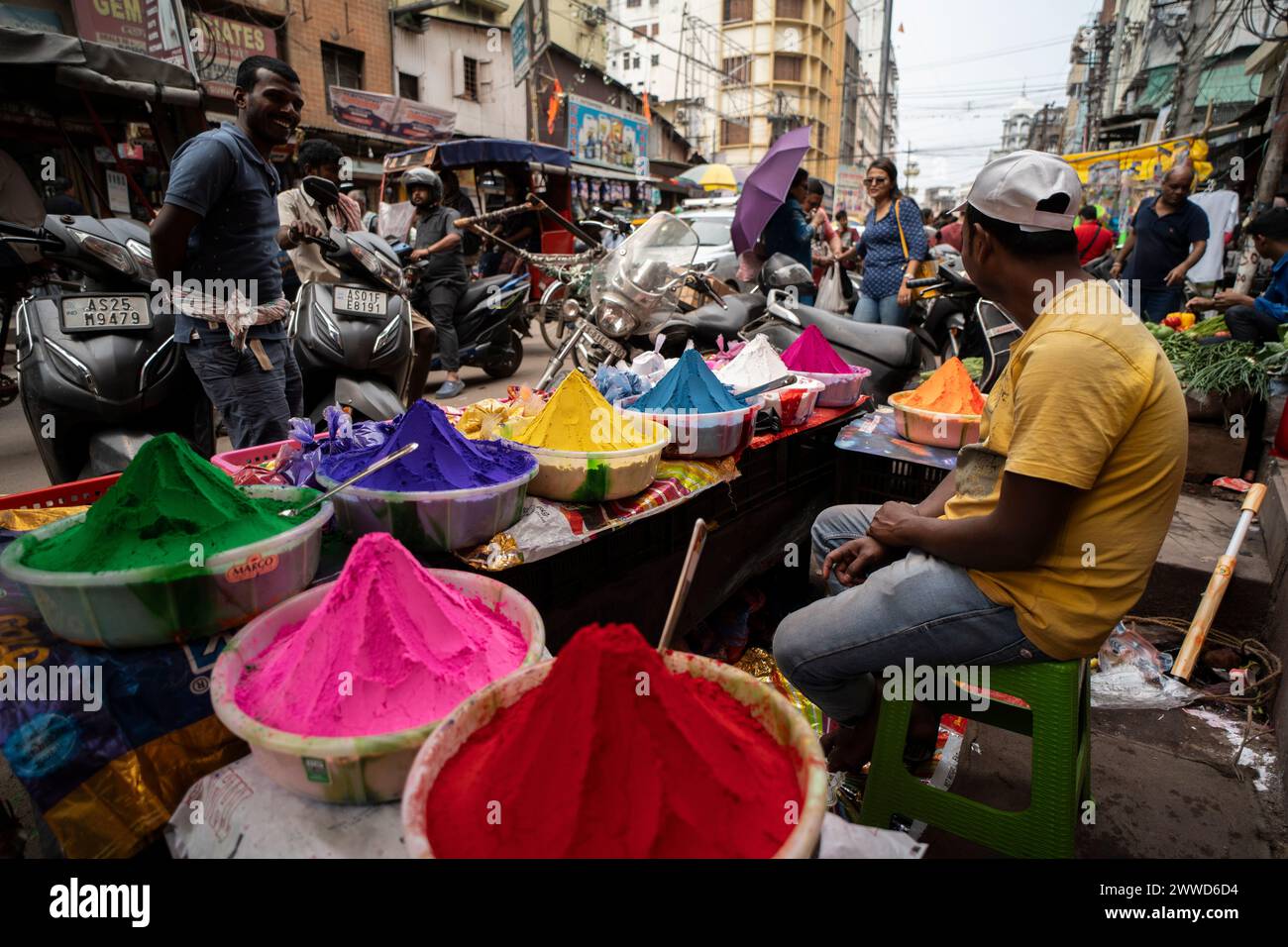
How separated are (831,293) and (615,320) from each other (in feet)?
13.3

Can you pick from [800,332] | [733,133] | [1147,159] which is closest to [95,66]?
[800,332]

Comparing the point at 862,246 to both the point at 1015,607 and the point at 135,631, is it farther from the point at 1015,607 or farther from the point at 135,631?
the point at 135,631

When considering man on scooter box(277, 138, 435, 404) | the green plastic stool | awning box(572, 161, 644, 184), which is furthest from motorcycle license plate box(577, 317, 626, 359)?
awning box(572, 161, 644, 184)

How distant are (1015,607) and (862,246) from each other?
4828 millimetres

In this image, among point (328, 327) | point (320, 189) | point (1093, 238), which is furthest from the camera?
point (1093, 238)

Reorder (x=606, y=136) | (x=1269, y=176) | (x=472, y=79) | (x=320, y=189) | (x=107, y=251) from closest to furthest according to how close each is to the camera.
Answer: (x=107, y=251)
(x=320, y=189)
(x=1269, y=176)
(x=472, y=79)
(x=606, y=136)

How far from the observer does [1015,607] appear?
138 centimetres

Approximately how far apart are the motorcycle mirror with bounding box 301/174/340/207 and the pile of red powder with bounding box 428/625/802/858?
307 cm

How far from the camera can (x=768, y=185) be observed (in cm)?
477

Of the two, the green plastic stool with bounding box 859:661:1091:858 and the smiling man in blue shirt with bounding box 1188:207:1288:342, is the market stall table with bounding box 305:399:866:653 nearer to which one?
the green plastic stool with bounding box 859:661:1091:858

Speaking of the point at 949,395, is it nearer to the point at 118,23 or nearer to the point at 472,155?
the point at 472,155

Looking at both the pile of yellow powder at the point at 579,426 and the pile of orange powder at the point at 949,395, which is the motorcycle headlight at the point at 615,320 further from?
the pile of yellow powder at the point at 579,426

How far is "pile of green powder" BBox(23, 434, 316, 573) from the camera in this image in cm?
100

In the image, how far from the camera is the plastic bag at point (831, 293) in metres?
6.52
